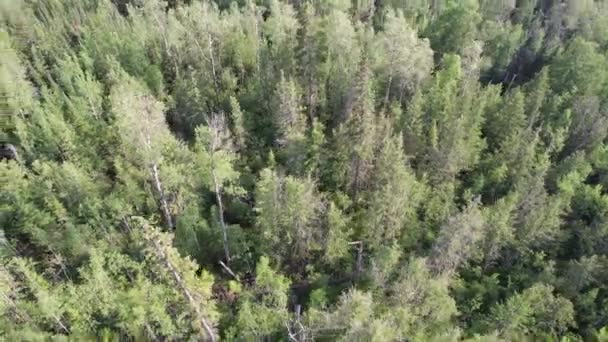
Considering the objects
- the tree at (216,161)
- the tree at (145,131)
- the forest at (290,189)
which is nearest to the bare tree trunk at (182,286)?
the forest at (290,189)

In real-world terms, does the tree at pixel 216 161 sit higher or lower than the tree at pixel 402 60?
lower

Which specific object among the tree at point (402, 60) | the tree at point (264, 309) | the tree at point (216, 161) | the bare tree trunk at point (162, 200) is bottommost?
the tree at point (264, 309)

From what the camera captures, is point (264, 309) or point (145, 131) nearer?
point (264, 309)

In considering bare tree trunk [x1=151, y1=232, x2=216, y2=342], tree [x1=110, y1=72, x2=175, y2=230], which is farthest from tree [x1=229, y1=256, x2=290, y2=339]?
tree [x1=110, y1=72, x2=175, y2=230]

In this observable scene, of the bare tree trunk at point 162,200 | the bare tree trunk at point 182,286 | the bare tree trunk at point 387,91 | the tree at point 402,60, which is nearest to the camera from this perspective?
the bare tree trunk at point 182,286

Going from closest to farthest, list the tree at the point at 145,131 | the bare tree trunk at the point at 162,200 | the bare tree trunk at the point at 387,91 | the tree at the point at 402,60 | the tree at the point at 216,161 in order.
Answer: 1. the tree at the point at 145,131
2. the tree at the point at 216,161
3. the bare tree trunk at the point at 162,200
4. the tree at the point at 402,60
5. the bare tree trunk at the point at 387,91

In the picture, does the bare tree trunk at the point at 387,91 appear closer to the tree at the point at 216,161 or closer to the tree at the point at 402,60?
the tree at the point at 402,60

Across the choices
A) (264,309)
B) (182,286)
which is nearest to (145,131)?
(182,286)

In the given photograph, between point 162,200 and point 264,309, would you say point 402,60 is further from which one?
point 264,309

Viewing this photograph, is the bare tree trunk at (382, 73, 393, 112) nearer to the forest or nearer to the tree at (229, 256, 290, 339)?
the forest
